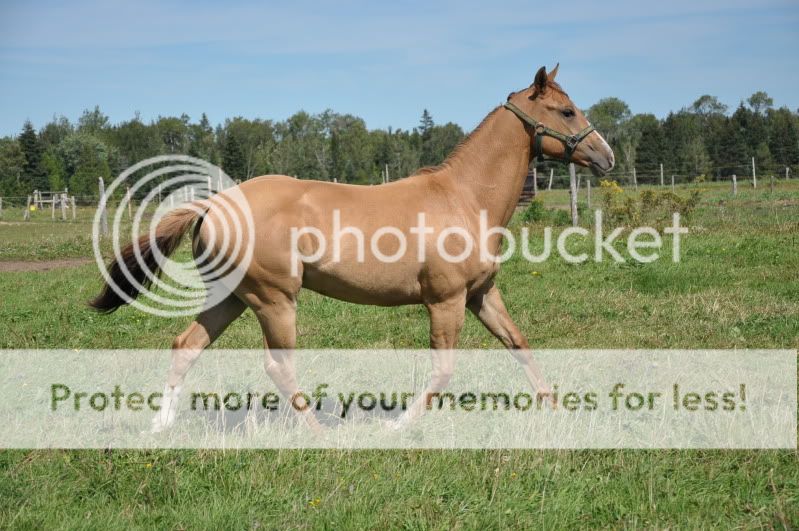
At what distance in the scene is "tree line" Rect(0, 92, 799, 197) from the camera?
63531 millimetres

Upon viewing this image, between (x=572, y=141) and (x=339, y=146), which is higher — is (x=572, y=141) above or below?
below

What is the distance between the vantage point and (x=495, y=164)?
5629 mm

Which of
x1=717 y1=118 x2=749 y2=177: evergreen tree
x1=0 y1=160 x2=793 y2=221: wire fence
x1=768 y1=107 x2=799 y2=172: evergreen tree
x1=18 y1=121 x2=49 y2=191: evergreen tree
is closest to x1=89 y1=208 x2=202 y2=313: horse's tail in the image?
x1=0 y1=160 x2=793 y2=221: wire fence

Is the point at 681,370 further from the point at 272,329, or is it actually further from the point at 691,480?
the point at 272,329

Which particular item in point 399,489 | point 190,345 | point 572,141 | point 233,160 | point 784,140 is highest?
point 784,140

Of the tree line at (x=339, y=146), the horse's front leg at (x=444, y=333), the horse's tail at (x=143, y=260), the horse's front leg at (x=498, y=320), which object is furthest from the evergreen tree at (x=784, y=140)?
the horse's tail at (x=143, y=260)

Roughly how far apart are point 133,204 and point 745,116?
192 ft

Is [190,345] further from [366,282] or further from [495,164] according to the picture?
[495,164]

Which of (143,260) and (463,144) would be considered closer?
(143,260)

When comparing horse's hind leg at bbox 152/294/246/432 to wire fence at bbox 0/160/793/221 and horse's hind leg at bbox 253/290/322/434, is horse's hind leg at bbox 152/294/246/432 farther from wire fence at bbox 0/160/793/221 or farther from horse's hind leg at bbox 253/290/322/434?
wire fence at bbox 0/160/793/221

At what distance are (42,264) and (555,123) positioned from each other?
15.6 m

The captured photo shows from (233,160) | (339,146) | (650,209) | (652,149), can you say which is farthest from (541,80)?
(339,146)

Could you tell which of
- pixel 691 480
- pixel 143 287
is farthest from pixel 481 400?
pixel 143 287

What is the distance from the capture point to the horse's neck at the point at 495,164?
18.3ft
